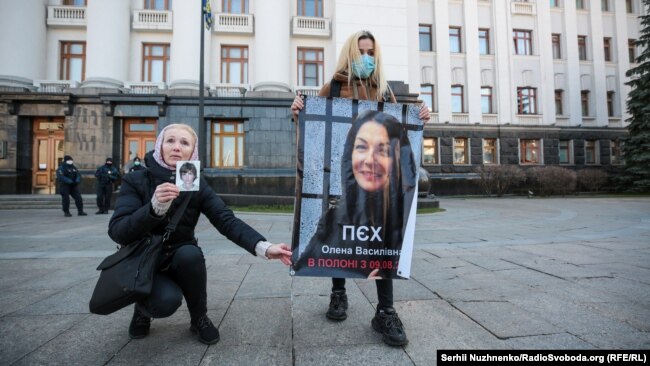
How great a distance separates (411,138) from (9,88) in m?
21.3

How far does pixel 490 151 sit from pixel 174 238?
2379 cm

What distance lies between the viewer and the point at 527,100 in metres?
22.6

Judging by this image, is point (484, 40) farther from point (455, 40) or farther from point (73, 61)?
point (73, 61)

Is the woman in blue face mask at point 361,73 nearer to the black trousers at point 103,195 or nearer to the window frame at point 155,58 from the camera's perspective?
the black trousers at point 103,195

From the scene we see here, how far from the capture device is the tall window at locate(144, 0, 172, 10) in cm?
1717

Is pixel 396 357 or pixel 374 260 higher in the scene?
pixel 374 260

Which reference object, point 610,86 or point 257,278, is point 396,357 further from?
point 610,86

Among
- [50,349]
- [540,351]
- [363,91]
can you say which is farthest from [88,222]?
[540,351]

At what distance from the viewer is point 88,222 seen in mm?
8430

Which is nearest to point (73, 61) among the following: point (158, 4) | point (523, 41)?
point (158, 4)

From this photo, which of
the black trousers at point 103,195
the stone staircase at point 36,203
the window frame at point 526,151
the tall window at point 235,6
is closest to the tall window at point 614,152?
the window frame at point 526,151

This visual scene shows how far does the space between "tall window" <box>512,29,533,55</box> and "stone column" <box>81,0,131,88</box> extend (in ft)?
85.1

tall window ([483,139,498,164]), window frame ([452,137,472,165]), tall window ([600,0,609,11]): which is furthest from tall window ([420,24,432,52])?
tall window ([600,0,609,11])

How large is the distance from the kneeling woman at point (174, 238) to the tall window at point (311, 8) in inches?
752
